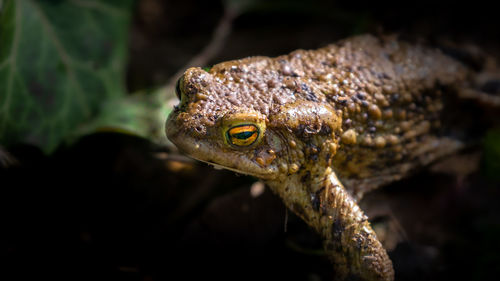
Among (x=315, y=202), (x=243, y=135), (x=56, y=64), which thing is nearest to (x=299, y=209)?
(x=315, y=202)

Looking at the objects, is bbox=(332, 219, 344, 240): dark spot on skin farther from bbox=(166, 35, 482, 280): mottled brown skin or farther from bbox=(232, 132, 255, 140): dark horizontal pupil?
bbox=(232, 132, 255, 140): dark horizontal pupil

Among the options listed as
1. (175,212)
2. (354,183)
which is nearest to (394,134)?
(354,183)

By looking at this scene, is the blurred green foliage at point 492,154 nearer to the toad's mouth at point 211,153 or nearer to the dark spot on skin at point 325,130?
the dark spot on skin at point 325,130

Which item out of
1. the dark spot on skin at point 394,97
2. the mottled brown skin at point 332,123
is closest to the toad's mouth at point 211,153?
the mottled brown skin at point 332,123

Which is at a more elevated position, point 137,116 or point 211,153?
point 137,116

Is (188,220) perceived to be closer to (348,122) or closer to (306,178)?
(306,178)

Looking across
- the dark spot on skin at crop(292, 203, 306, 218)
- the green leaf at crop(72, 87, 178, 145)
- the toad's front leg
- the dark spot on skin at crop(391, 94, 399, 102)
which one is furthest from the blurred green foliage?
the green leaf at crop(72, 87, 178, 145)

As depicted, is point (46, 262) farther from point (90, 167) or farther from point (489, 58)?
point (489, 58)
